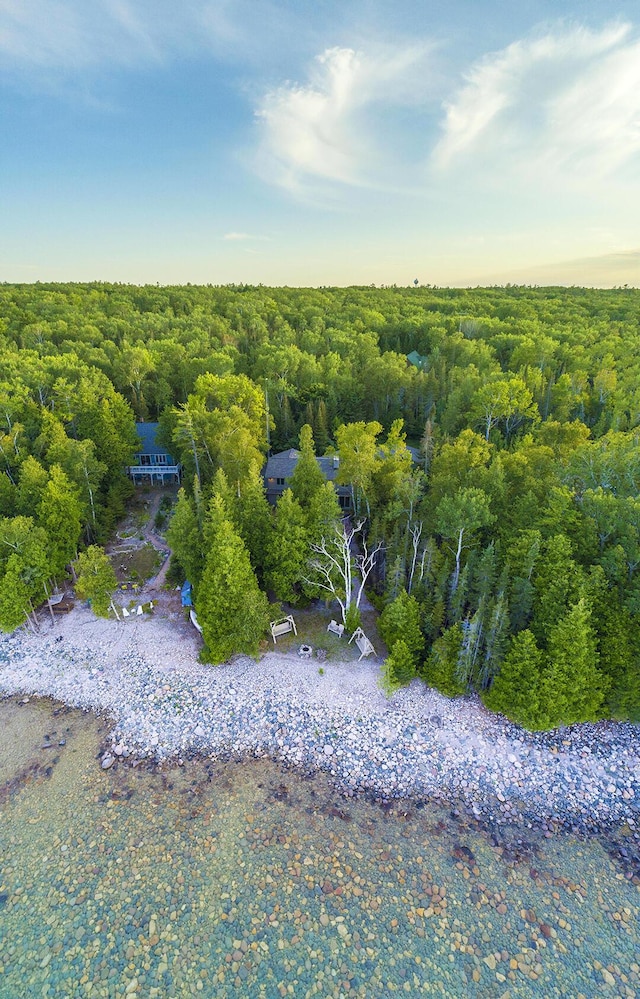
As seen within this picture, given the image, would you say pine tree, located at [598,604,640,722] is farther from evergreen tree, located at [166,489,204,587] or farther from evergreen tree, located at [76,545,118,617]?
evergreen tree, located at [76,545,118,617]

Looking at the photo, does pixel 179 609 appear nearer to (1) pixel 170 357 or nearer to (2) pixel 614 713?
(2) pixel 614 713

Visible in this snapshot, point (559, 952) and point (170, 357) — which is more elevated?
point (170, 357)

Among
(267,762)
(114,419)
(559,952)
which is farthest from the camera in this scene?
(114,419)

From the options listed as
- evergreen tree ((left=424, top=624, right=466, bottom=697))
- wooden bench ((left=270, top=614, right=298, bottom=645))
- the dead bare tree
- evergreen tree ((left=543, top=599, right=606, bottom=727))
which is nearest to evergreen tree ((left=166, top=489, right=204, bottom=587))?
wooden bench ((left=270, top=614, right=298, bottom=645))

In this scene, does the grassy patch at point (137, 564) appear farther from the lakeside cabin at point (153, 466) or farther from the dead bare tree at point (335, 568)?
the dead bare tree at point (335, 568)

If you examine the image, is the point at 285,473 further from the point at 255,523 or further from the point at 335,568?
the point at 335,568

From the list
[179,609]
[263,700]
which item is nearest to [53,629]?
[179,609]
